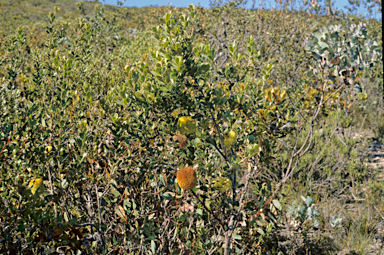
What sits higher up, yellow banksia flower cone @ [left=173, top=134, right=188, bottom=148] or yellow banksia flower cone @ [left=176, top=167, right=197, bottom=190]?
yellow banksia flower cone @ [left=173, top=134, right=188, bottom=148]

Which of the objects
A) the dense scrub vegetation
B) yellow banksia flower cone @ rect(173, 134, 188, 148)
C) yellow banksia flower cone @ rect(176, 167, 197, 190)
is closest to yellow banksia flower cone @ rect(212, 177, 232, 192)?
the dense scrub vegetation

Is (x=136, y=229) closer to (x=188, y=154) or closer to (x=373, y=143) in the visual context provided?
(x=188, y=154)

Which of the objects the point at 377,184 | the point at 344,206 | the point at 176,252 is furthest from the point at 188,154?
the point at 377,184

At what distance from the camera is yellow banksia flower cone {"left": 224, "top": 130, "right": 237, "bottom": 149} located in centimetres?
137

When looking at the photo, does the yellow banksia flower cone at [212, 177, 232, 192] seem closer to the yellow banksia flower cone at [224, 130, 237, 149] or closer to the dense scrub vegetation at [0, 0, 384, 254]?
the dense scrub vegetation at [0, 0, 384, 254]

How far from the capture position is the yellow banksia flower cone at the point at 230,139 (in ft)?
4.49

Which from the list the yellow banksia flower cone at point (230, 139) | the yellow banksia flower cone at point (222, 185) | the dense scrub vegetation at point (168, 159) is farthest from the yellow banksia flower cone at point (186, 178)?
the yellow banksia flower cone at point (230, 139)

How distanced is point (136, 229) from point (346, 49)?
205cm

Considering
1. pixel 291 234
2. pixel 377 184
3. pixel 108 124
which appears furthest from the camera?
pixel 377 184

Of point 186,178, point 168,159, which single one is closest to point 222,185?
point 186,178

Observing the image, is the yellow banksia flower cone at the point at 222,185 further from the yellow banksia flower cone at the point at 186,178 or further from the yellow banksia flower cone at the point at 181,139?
the yellow banksia flower cone at the point at 181,139

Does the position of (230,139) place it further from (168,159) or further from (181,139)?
(168,159)

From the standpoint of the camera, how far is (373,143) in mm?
4270

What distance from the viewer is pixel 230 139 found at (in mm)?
1386
